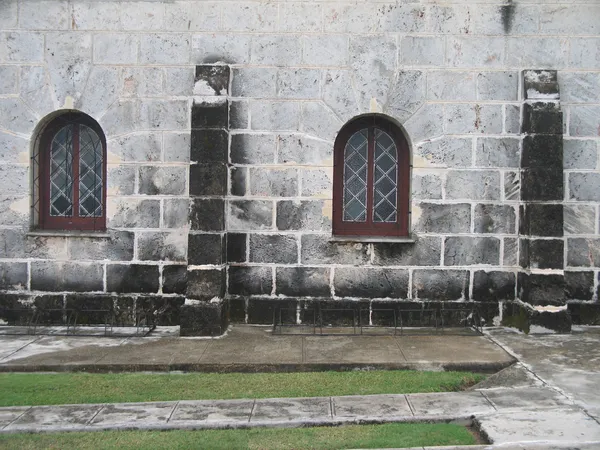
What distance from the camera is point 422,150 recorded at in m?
7.99

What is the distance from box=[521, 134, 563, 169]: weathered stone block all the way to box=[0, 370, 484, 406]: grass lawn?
121 inches

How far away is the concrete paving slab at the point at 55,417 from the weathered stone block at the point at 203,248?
8.82ft

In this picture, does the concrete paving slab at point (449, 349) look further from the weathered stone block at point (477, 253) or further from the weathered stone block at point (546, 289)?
the weathered stone block at point (477, 253)

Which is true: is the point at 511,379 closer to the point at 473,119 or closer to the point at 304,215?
the point at 304,215

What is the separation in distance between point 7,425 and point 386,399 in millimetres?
3033

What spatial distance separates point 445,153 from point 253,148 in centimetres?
250

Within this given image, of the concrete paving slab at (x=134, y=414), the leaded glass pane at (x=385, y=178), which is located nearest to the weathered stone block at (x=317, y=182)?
the leaded glass pane at (x=385, y=178)

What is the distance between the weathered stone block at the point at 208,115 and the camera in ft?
25.0

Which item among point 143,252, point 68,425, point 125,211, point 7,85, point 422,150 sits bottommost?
point 68,425

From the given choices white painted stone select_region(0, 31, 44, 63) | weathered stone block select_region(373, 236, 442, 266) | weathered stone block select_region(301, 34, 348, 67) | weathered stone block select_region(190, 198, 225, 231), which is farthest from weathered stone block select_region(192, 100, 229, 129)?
weathered stone block select_region(373, 236, 442, 266)

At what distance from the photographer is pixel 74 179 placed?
830cm

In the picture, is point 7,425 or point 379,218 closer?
point 7,425

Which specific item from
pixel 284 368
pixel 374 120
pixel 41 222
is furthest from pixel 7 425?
pixel 374 120

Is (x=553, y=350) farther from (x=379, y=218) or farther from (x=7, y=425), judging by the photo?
(x=7, y=425)
